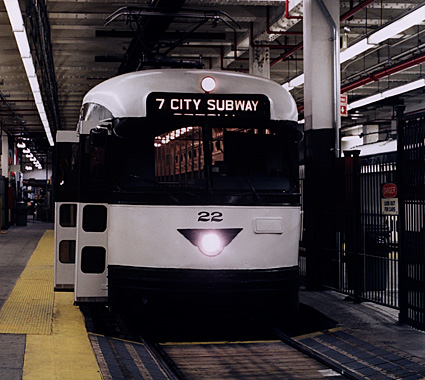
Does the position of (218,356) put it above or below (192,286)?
below

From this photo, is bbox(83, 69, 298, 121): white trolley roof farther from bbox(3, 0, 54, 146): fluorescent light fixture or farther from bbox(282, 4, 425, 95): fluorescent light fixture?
bbox(282, 4, 425, 95): fluorescent light fixture

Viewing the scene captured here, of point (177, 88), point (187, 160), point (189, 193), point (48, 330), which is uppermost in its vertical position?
point (177, 88)

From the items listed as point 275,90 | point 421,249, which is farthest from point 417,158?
point 275,90

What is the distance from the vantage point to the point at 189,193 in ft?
24.9

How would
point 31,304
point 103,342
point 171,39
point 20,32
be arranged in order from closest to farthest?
1. point 103,342
2. point 31,304
3. point 20,32
4. point 171,39

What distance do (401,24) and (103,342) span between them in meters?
8.13

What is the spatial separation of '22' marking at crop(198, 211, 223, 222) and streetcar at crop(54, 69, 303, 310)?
0.4 inches

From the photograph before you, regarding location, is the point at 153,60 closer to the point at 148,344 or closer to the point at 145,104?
the point at 145,104

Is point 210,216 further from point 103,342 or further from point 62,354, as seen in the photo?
point 62,354

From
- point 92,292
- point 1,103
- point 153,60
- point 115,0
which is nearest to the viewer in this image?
point 92,292

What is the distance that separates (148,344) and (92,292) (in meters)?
1.02

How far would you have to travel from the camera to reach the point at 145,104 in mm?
7738

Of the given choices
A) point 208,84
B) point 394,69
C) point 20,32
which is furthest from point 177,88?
point 394,69

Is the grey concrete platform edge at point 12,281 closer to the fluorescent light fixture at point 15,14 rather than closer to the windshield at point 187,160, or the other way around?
the windshield at point 187,160
